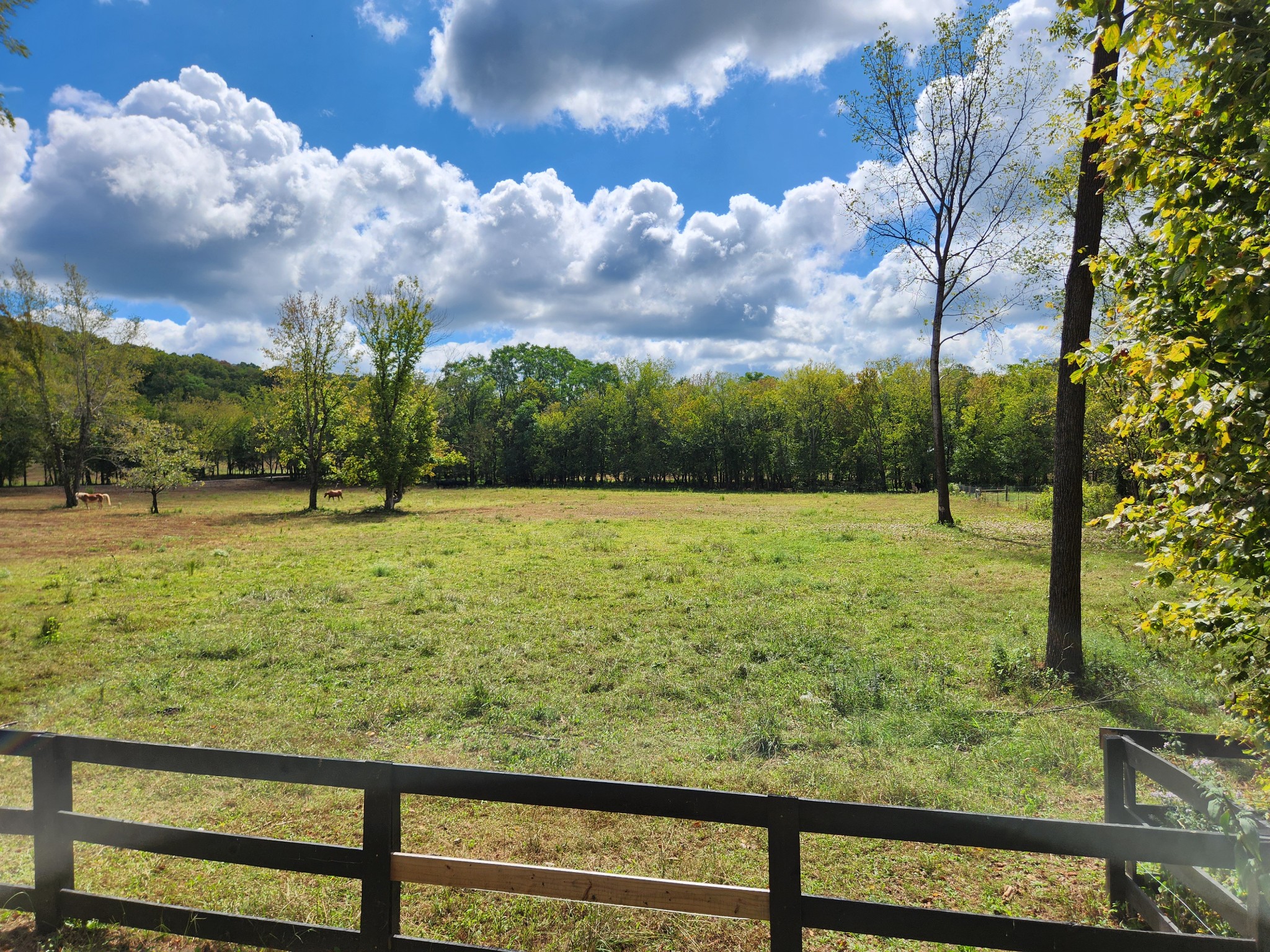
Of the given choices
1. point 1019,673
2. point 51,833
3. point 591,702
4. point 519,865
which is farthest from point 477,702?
point 1019,673

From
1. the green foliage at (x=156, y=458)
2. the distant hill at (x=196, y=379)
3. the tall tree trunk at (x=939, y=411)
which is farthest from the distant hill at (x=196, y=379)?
the tall tree trunk at (x=939, y=411)

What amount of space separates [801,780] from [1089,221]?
7.79 metres

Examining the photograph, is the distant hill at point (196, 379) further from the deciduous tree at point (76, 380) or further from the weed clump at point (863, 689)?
the weed clump at point (863, 689)

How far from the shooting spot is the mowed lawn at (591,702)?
15.7 ft

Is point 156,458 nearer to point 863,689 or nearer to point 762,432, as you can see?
point 863,689

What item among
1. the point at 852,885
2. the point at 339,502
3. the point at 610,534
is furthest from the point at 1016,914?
the point at 339,502

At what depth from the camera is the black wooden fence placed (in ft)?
9.66

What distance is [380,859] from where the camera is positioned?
11.4ft

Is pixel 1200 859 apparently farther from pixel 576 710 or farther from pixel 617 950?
pixel 576 710

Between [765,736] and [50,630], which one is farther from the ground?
[50,630]

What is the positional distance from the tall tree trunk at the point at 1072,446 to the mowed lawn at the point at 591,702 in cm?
55

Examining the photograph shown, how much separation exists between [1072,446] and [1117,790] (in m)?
5.48

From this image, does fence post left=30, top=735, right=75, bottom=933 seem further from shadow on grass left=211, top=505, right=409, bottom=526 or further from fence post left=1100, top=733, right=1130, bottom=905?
shadow on grass left=211, top=505, right=409, bottom=526

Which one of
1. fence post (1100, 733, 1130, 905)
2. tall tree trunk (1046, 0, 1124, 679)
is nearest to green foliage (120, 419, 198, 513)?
tall tree trunk (1046, 0, 1124, 679)
